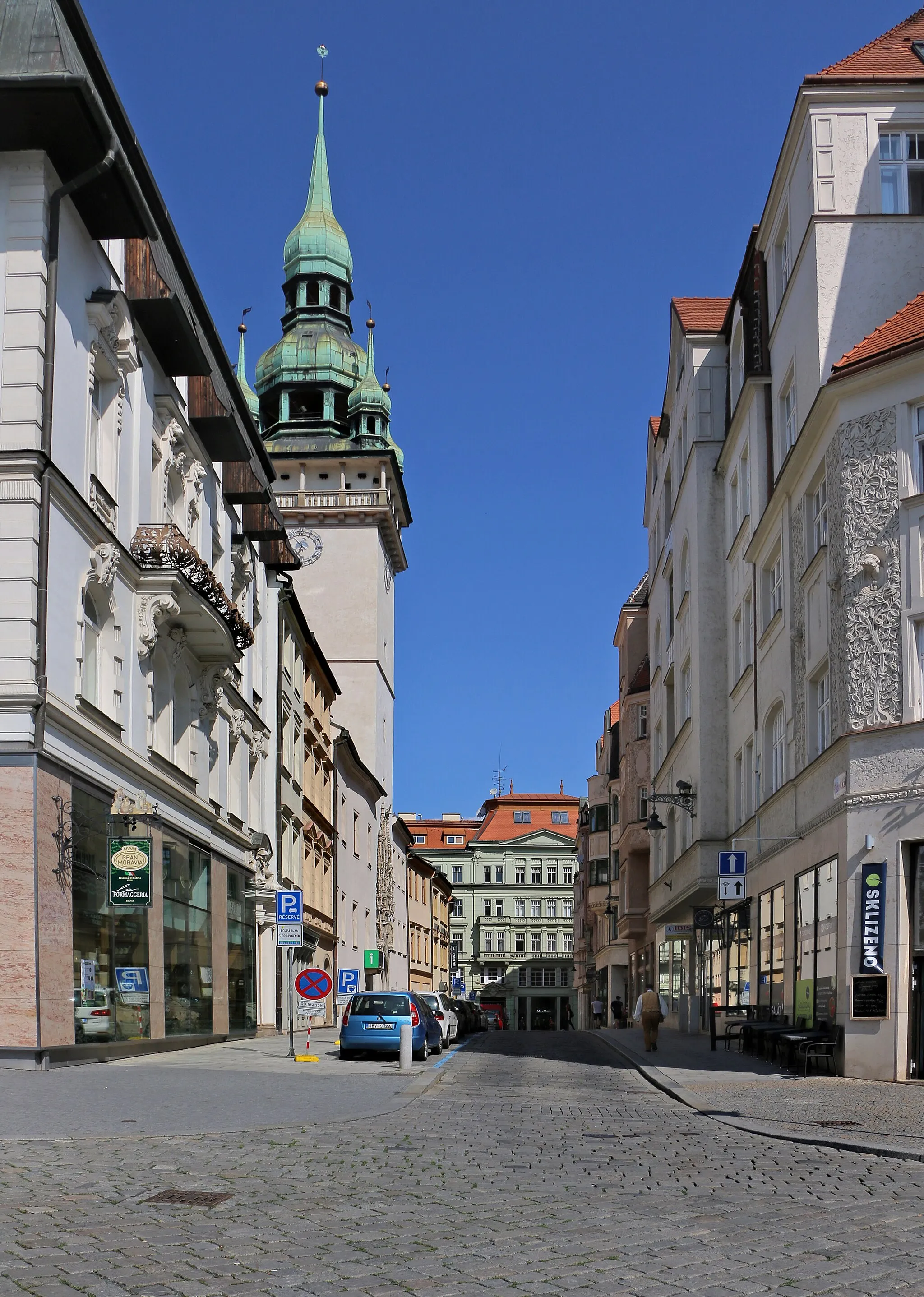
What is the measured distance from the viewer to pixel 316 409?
300 ft

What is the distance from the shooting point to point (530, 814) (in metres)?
135

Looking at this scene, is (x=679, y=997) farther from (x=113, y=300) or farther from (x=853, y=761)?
(x=113, y=300)

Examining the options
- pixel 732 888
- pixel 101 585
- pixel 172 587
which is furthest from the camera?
pixel 732 888

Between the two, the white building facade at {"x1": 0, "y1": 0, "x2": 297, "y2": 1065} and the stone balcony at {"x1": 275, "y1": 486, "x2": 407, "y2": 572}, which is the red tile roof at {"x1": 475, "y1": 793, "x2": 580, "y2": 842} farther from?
the white building facade at {"x1": 0, "y1": 0, "x2": 297, "y2": 1065}

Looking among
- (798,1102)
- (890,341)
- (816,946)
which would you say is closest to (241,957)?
(816,946)

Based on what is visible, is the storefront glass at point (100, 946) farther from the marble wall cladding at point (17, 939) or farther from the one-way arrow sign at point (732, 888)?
the one-way arrow sign at point (732, 888)

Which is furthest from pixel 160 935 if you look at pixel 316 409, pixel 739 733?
pixel 316 409

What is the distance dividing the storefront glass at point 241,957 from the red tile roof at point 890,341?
1864 cm

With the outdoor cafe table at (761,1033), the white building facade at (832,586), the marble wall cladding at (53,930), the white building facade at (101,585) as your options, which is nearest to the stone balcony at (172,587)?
the white building facade at (101,585)

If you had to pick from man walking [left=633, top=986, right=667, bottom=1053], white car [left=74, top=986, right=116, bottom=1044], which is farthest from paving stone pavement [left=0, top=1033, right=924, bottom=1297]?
man walking [left=633, top=986, right=667, bottom=1053]

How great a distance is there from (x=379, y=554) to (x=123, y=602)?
192ft

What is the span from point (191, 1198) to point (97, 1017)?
1416 cm

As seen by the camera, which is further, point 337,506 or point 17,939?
point 337,506

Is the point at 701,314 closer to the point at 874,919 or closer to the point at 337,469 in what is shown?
the point at 874,919
